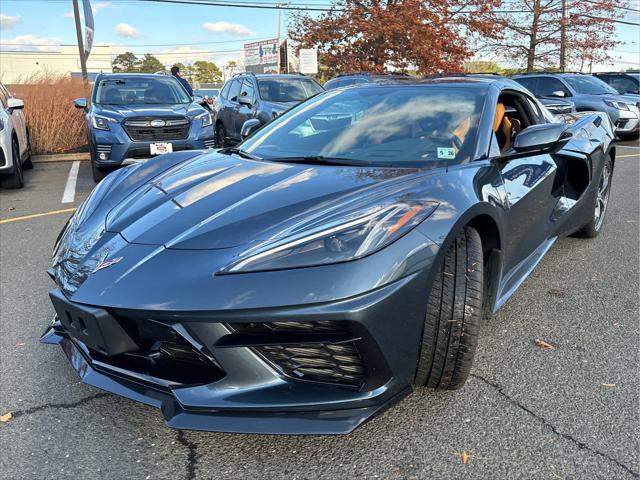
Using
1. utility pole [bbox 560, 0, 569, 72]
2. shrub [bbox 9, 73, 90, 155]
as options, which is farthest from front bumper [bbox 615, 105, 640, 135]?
utility pole [bbox 560, 0, 569, 72]

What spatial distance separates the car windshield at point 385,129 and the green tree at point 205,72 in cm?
9267

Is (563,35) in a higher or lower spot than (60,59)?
higher

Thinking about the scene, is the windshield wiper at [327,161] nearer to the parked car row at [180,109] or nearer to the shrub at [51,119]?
the parked car row at [180,109]

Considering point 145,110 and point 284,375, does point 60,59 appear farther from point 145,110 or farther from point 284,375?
point 284,375

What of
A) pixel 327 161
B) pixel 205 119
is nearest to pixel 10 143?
pixel 205 119

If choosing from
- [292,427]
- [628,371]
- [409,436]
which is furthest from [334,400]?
[628,371]

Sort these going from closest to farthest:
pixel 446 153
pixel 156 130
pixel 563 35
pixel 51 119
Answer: pixel 446 153 < pixel 156 130 < pixel 51 119 < pixel 563 35

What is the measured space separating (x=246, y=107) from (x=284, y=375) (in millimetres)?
8608

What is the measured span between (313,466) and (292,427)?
0.94 feet

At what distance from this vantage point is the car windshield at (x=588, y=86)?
1233 centimetres

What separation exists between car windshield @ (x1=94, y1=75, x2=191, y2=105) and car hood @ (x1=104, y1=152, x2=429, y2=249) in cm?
628

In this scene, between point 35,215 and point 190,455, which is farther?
point 35,215

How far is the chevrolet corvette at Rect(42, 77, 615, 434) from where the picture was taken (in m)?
1.71

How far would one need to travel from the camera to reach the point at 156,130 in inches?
299
